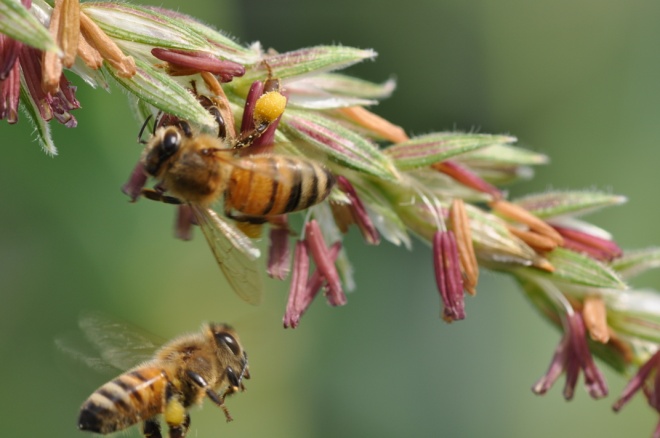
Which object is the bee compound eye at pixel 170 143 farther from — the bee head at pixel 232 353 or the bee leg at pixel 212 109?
the bee head at pixel 232 353

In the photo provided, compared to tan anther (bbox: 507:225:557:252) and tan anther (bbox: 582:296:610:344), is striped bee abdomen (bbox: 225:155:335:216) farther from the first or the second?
tan anther (bbox: 582:296:610:344)

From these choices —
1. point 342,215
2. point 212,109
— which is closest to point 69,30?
point 212,109

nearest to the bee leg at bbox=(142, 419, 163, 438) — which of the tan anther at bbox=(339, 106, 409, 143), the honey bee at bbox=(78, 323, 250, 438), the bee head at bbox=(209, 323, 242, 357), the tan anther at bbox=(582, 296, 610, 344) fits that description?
the honey bee at bbox=(78, 323, 250, 438)

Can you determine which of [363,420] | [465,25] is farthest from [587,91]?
[363,420]

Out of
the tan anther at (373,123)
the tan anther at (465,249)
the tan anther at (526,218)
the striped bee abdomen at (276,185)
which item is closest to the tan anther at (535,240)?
the tan anther at (526,218)

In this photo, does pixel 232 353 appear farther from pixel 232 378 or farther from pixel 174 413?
pixel 174 413

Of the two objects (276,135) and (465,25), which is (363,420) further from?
(276,135)
